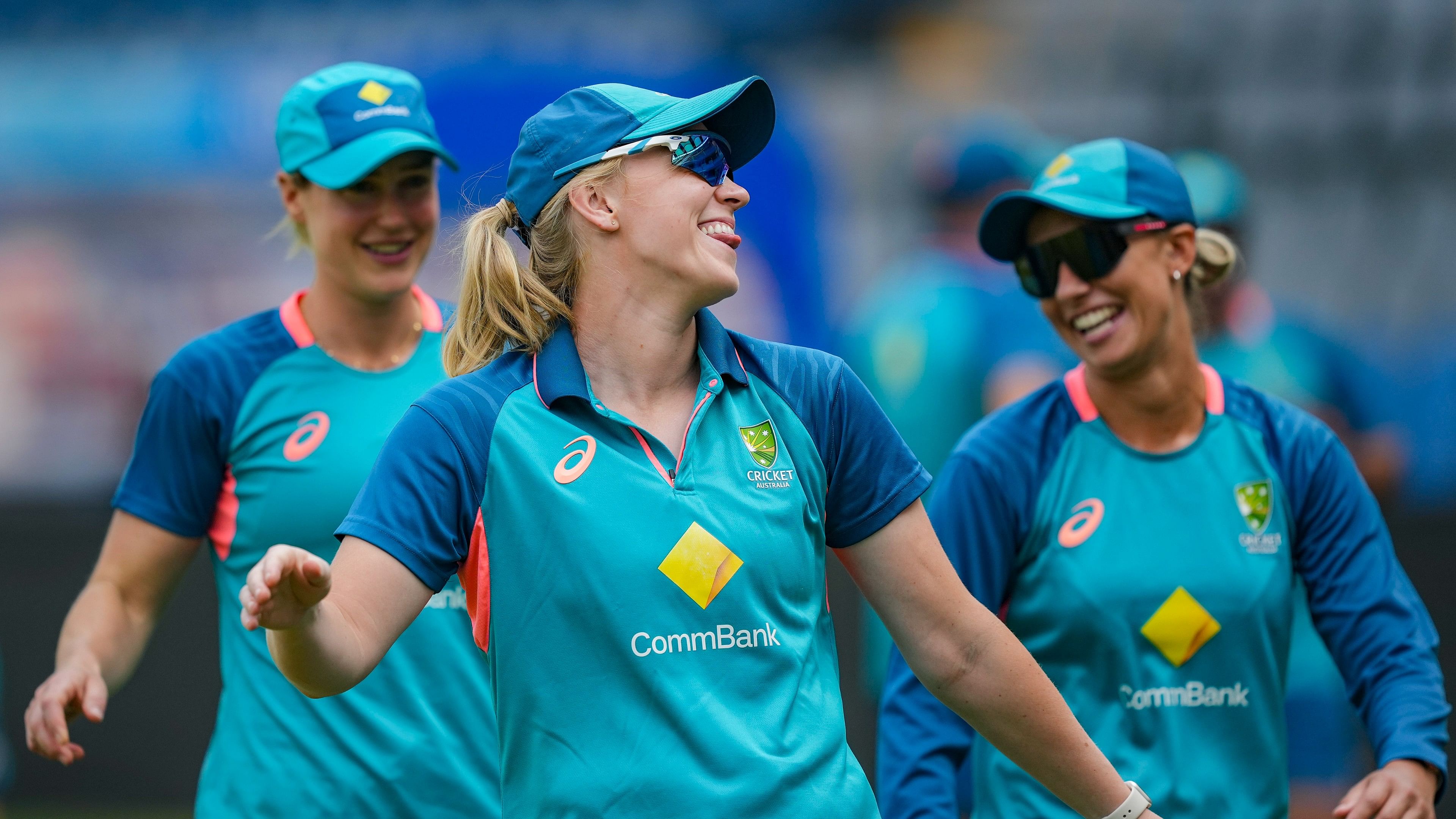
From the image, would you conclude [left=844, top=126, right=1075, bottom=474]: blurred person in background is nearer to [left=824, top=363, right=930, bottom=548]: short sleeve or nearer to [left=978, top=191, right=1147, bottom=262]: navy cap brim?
[left=978, top=191, right=1147, bottom=262]: navy cap brim

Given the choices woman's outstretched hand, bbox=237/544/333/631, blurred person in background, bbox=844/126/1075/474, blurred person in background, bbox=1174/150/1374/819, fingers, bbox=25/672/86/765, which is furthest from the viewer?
blurred person in background, bbox=844/126/1075/474

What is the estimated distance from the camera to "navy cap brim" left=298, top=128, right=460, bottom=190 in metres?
3.58

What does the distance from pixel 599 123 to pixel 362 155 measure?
1.23 m

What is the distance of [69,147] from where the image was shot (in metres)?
11.8

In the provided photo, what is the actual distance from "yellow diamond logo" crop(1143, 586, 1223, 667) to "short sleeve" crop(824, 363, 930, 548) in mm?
836

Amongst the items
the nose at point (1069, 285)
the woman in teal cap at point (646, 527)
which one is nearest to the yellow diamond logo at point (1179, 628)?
the woman in teal cap at point (646, 527)

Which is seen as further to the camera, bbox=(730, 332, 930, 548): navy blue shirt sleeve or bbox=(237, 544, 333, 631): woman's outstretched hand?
bbox=(730, 332, 930, 548): navy blue shirt sleeve

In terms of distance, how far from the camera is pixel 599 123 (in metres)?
2.56

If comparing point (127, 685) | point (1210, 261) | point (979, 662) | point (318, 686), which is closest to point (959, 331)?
point (1210, 261)

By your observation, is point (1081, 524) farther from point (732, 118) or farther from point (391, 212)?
point (391, 212)

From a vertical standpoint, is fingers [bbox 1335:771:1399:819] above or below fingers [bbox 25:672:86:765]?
→ below

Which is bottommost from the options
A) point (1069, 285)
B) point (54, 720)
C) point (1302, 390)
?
point (54, 720)

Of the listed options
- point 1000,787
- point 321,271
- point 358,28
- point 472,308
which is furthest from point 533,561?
point 358,28

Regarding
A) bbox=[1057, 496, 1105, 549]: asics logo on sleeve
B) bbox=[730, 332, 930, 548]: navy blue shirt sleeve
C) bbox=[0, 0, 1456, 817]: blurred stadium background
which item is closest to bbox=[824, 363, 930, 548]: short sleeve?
bbox=[730, 332, 930, 548]: navy blue shirt sleeve
